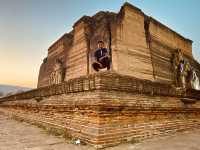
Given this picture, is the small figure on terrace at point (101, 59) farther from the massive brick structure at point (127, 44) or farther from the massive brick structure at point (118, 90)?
the massive brick structure at point (127, 44)

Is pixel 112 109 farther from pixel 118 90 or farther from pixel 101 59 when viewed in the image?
pixel 101 59

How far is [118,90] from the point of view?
194 inches

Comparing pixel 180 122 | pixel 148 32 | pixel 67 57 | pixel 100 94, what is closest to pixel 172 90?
pixel 180 122

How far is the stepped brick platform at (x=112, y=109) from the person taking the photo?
176 inches

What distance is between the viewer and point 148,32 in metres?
11.5

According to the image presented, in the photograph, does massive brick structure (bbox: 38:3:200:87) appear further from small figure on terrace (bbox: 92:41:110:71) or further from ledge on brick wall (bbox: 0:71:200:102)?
ledge on brick wall (bbox: 0:71:200:102)

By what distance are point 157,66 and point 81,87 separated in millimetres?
7473

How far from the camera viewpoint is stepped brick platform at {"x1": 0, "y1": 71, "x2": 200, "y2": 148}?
447 centimetres

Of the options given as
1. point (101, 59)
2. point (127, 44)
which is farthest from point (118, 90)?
point (127, 44)

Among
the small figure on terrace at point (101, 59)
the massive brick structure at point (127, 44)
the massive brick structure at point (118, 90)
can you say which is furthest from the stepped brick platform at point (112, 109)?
the massive brick structure at point (127, 44)

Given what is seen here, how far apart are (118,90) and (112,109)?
55 centimetres

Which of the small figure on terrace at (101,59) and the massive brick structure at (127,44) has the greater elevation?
the massive brick structure at (127,44)

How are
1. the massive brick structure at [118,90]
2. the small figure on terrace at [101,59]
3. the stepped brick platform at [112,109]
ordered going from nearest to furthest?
the stepped brick platform at [112,109] < the massive brick structure at [118,90] < the small figure on terrace at [101,59]

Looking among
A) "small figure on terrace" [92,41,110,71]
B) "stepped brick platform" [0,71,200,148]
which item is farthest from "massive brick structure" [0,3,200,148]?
"small figure on terrace" [92,41,110,71]
